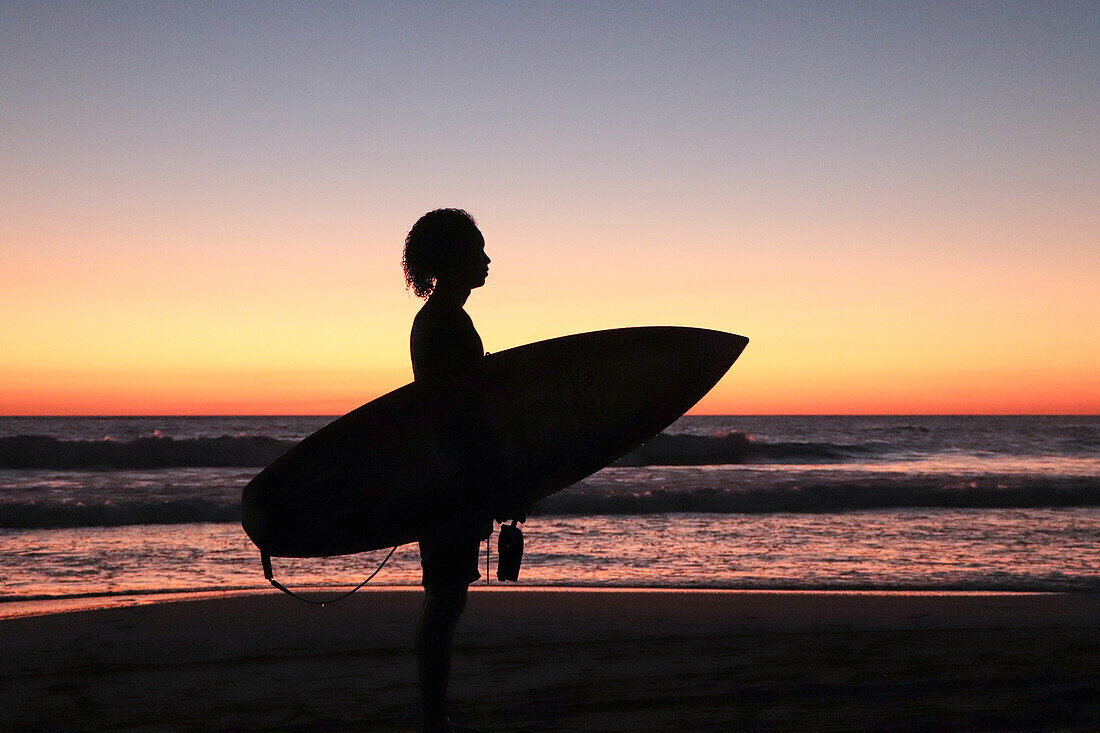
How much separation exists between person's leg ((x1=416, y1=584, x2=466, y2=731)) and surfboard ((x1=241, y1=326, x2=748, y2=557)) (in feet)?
0.84

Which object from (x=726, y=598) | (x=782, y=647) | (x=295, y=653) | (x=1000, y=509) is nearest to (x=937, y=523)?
(x=1000, y=509)

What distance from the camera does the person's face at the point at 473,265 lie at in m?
2.61

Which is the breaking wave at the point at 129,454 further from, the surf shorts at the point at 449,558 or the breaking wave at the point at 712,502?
the surf shorts at the point at 449,558

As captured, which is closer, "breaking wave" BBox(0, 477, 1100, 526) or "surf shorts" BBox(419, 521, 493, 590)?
"surf shorts" BBox(419, 521, 493, 590)

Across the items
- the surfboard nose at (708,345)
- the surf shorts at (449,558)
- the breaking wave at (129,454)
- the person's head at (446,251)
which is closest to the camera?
the surf shorts at (449,558)

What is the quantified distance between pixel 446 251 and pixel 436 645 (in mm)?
1132

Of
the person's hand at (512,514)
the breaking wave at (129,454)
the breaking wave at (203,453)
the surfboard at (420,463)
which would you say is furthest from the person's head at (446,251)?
the breaking wave at (129,454)

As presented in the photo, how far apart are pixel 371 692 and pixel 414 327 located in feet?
5.09

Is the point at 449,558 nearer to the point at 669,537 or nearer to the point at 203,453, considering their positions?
the point at 669,537

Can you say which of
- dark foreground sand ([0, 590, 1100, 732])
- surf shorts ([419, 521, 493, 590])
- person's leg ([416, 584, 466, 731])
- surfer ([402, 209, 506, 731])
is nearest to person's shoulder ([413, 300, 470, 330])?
surfer ([402, 209, 506, 731])

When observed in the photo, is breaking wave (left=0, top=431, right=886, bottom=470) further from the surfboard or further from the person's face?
the person's face

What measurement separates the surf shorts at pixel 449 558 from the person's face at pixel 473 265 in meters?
0.73

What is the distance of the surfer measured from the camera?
245cm

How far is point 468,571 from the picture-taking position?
97.8 inches
